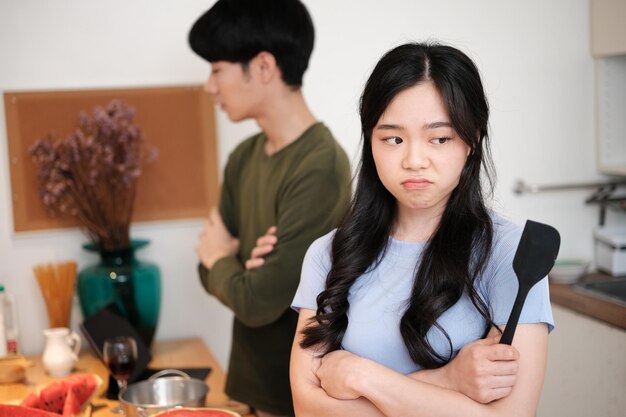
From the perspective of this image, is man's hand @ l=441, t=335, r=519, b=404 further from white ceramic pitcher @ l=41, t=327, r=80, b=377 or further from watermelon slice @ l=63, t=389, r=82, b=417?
white ceramic pitcher @ l=41, t=327, r=80, b=377

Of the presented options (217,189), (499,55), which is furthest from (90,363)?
(499,55)

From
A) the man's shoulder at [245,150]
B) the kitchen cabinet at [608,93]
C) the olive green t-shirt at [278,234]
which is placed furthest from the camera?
the kitchen cabinet at [608,93]

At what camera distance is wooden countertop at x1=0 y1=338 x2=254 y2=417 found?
6.73 feet

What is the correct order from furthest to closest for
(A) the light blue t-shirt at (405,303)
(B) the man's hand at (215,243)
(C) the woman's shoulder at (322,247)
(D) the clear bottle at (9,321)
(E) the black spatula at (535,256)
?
(D) the clear bottle at (9,321)
(B) the man's hand at (215,243)
(C) the woman's shoulder at (322,247)
(A) the light blue t-shirt at (405,303)
(E) the black spatula at (535,256)

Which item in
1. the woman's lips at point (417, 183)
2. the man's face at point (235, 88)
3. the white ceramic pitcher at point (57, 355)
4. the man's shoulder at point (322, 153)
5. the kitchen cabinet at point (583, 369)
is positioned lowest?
the kitchen cabinet at point (583, 369)

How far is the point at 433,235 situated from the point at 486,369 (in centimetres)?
27

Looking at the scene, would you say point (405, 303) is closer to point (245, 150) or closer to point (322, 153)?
point (322, 153)

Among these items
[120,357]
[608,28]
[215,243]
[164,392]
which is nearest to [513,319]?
[164,392]

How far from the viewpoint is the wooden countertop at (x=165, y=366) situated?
2051 mm

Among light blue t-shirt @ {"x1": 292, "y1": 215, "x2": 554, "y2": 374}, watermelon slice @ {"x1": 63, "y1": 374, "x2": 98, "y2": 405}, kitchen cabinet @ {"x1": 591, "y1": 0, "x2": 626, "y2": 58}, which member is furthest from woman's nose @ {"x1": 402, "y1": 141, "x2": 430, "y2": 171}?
kitchen cabinet @ {"x1": 591, "y1": 0, "x2": 626, "y2": 58}

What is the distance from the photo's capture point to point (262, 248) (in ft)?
6.46

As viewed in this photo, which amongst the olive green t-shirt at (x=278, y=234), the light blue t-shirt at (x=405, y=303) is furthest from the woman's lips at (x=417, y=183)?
the olive green t-shirt at (x=278, y=234)

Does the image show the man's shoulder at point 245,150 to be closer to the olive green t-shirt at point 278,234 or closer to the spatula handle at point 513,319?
the olive green t-shirt at point 278,234

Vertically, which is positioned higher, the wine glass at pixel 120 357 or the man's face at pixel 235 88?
the man's face at pixel 235 88
